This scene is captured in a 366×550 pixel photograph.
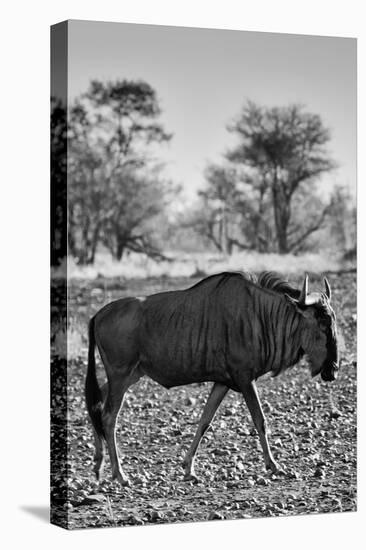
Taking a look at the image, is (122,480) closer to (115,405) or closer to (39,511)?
(115,405)

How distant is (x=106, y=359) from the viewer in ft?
42.7

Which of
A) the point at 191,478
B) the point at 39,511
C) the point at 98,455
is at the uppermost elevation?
the point at 98,455

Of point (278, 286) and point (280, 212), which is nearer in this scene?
point (278, 286)

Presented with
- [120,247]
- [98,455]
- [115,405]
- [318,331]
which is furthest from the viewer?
[318,331]

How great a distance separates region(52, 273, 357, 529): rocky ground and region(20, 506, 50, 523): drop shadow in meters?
0.36

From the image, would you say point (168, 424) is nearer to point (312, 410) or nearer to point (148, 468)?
point (148, 468)

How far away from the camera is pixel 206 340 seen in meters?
13.1

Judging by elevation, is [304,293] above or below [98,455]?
above

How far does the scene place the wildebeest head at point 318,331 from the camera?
13.4 meters

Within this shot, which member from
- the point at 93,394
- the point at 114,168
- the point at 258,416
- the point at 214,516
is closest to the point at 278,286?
the point at 258,416

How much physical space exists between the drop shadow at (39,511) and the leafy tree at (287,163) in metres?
3.10

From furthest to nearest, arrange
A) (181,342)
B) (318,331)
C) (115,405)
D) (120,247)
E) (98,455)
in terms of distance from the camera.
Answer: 1. (318,331)
2. (120,247)
3. (181,342)
4. (115,405)
5. (98,455)

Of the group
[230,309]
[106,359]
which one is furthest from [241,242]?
[106,359]

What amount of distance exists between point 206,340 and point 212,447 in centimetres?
97
